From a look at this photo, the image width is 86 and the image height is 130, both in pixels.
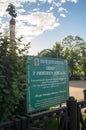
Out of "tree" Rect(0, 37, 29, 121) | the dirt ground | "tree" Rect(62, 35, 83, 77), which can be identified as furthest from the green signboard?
"tree" Rect(62, 35, 83, 77)

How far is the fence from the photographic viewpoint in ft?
11.1

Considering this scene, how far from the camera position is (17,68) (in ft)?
11.4

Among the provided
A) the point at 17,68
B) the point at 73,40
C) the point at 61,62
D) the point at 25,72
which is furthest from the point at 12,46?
the point at 73,40

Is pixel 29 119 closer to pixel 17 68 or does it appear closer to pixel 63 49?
pixel 17 68

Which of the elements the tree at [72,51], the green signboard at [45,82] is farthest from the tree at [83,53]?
the green signboard at [45,82]

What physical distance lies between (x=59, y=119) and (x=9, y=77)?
1.81m

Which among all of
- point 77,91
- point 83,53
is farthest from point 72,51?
point 77,91

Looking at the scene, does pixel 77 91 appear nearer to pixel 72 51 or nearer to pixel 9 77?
pixel 9 77

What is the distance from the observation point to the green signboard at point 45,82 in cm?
416

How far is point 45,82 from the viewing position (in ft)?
15.0

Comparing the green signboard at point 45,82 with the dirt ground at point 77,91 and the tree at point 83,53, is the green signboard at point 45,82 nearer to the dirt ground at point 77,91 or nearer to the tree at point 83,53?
the dirt ground at point 77,91

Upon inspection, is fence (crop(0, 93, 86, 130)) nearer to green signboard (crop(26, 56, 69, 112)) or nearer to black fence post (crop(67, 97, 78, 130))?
black fence post (crop(67, 97, 78, 130))

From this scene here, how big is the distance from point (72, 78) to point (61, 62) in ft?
171

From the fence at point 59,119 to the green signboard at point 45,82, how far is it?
0.35 m
